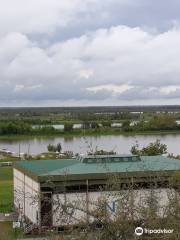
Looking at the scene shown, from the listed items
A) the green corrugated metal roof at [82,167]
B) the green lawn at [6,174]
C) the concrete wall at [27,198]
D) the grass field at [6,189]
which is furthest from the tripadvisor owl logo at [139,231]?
the green lawn at [6,174]

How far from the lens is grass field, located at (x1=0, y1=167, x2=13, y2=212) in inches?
986

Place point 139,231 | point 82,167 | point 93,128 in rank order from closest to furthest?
point 139,231, point 82,167, point 93,128

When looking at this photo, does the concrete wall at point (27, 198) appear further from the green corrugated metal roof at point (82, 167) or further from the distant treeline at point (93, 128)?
the distant treeline at point (93, 128)

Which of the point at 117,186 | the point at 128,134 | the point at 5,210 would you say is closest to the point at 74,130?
the point at 128,134

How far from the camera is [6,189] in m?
31.0

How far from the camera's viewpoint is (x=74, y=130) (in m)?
88.6

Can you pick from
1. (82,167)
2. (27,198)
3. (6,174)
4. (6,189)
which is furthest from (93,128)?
(27,198)

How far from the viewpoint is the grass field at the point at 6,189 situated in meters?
25.0

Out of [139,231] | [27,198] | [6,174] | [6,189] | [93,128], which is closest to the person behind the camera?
[139,231]

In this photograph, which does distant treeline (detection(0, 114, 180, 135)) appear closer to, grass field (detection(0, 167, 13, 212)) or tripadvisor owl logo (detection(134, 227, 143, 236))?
grass field (detection(0, 167, 13, 212))

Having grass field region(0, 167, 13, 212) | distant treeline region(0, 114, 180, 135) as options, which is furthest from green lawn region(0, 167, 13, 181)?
distant treeline region(0, 114, 180, 135)

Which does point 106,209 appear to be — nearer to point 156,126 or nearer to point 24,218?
point 24,218

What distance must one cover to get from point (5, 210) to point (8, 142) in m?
55.5

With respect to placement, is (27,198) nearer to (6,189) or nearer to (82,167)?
(82,167)
